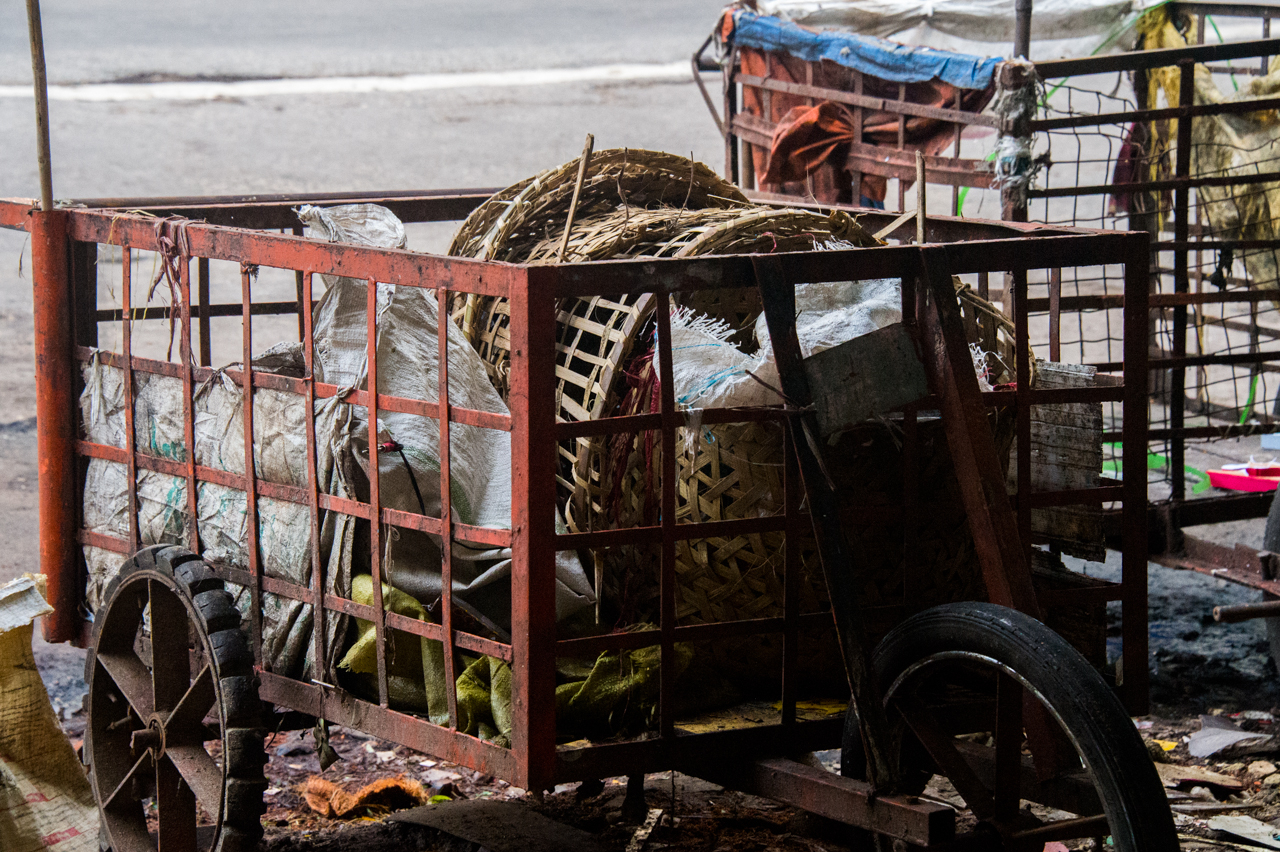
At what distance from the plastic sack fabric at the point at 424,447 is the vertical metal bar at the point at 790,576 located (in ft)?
1.40

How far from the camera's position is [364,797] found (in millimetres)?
3660

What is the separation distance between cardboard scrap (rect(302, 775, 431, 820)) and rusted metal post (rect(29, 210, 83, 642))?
36.7 inches

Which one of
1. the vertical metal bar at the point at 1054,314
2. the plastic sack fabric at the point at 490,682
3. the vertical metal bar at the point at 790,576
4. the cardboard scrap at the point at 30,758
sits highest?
the vertical metal bar at the point at 1054,314

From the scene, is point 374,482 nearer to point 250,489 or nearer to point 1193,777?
point 250,489

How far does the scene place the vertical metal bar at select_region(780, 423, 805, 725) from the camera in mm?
2445

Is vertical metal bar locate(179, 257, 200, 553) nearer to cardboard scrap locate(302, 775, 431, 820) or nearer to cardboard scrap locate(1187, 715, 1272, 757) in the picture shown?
cardboard scrap locate(302, 775, 431, 820)

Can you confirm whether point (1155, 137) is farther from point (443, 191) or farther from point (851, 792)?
point (851, 792)

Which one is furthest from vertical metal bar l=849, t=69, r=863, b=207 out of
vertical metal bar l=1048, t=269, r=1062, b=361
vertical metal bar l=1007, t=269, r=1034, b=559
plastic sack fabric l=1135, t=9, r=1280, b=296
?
vertical metal bar l=1007, t=269, r=1034, b=559

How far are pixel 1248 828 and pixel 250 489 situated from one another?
2674mm

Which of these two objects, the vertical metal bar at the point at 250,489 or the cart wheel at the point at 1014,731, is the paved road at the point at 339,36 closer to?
the vertical metal bar at the point at 250,489

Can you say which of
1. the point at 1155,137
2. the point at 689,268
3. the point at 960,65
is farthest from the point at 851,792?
the point at 1155,137

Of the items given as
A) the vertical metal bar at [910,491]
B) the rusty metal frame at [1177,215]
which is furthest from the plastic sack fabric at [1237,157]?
the vertical metal bar at [910,491]

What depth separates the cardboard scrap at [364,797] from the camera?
143 inches

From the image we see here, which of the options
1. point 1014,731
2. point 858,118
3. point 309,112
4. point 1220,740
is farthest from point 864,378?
point 309,112
